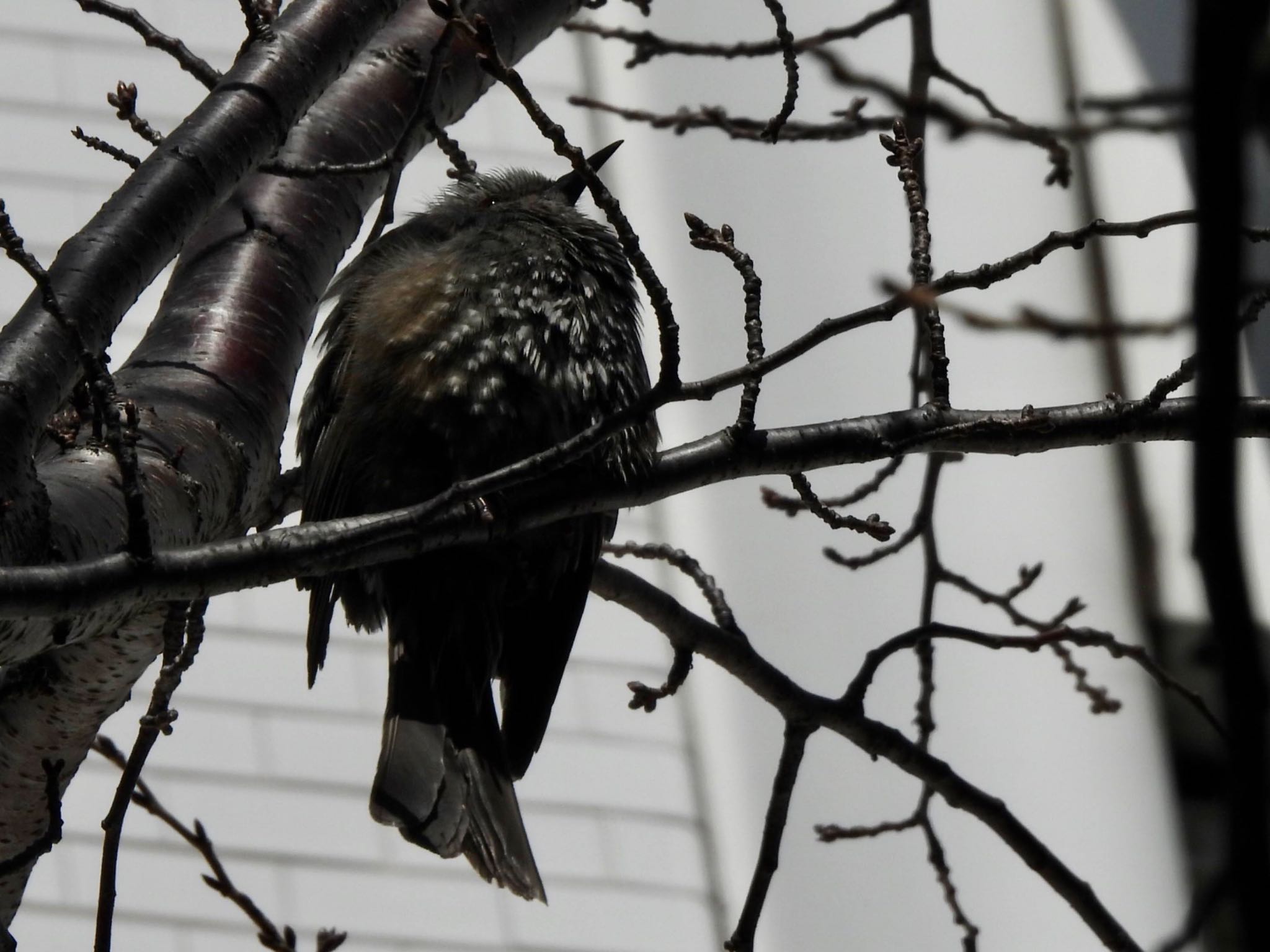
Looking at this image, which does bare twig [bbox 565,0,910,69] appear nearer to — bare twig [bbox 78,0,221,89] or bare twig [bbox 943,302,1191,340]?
bare twig [bbox 78,0,221,89]

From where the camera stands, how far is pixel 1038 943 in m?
4.18

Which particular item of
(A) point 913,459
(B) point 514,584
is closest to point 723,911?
(A) point 913,459

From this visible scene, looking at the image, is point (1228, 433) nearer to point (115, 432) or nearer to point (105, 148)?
point (115, 432)

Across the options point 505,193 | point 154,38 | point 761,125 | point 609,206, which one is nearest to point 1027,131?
point 761,125

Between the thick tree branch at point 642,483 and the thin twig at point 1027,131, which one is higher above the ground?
the thin twig at point 1027,131

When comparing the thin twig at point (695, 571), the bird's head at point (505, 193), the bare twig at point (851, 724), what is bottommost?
the bare twig at point (851, 724)

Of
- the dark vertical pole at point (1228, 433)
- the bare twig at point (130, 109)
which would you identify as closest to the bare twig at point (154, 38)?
the bare twig at point (130, 109)

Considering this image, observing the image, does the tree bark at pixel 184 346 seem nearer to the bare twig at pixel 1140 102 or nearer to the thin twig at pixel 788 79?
the thin twig at pixel 788 79

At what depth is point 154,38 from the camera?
8.03ft

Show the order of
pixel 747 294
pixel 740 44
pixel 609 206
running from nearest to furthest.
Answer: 1. pixel 609 206
2. pixel 747 294
3. pixel 740 44

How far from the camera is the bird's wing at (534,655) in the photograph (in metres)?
2.59

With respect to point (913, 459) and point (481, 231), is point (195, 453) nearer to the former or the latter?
point (481, 231)

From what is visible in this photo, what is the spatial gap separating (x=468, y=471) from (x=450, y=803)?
493 mm

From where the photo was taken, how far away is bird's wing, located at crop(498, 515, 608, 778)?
2588 mm
